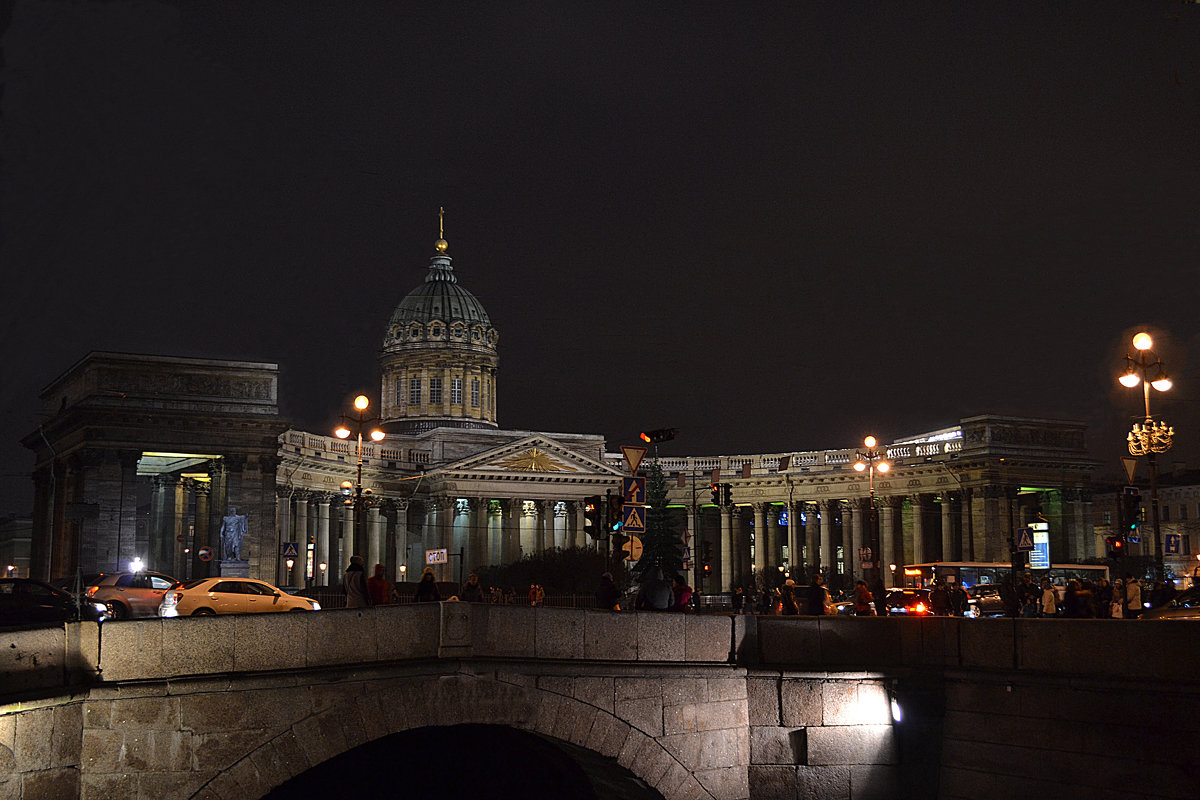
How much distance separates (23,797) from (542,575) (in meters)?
60.0

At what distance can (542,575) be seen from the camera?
7331cm

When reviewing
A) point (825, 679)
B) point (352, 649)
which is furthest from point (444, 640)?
point (825, 679)

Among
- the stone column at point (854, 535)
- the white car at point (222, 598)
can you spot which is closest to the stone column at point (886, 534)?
the stone column at point (854, 535)

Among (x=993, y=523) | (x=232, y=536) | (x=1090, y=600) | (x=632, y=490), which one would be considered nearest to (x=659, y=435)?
(x=632, y=490)

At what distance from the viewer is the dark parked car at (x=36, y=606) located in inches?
816

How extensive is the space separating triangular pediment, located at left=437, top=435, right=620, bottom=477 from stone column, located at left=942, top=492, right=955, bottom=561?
22576mm

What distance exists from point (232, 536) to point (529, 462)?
113 feet

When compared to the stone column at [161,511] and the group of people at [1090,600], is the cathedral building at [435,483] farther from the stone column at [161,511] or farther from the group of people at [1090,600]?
the group of people at [1090,600]

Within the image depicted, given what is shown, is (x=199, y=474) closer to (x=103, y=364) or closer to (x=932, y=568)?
(x=103, y=364)

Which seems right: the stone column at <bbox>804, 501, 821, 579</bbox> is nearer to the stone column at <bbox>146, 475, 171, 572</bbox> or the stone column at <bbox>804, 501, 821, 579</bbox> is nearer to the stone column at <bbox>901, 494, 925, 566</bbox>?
the stone column at <bbox>901, 494, 925, 566</bbox>

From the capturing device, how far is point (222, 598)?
2973 cm

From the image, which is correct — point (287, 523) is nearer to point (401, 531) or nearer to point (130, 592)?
point (401, 531)

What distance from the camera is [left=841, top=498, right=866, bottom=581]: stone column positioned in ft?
283

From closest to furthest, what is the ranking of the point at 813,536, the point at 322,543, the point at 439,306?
the point at 322,543, the point at 813,536, the point at 439,306
